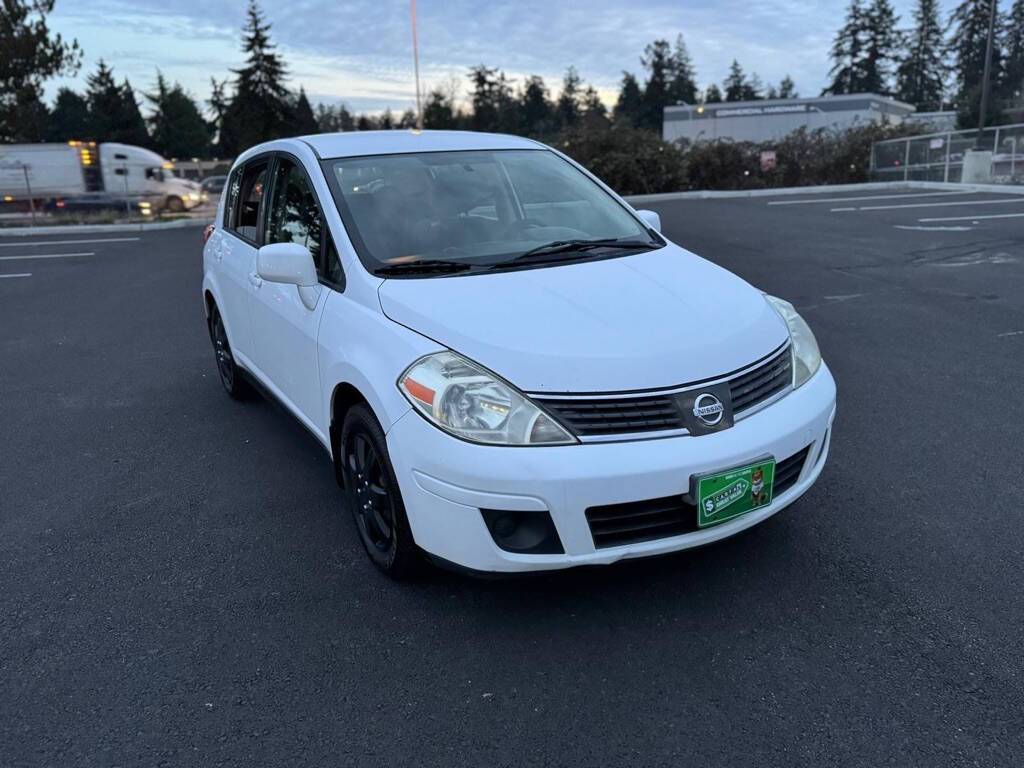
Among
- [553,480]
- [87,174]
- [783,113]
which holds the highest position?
[783,113]

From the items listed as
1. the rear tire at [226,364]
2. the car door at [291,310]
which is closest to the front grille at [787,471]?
the car door at [291,310]

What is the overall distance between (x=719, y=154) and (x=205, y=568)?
2647cm

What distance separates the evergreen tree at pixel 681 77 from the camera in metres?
109

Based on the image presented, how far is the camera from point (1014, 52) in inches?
3174

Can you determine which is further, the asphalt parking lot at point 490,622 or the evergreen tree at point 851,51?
the evergreen tree at point 851,51

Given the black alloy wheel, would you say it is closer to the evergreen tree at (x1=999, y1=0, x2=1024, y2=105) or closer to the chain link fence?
the chain link fence

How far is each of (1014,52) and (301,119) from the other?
69.5 metres

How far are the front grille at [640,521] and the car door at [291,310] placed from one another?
1.53 metres

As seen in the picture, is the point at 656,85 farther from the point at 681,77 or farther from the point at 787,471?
the point at 787,471

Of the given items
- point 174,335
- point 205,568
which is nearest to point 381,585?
point 205,568

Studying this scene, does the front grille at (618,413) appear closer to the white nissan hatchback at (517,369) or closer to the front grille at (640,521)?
the white nissan hatchback at (517,369)

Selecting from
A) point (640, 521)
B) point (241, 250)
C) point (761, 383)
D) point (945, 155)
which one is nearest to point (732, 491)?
point (640, 521)

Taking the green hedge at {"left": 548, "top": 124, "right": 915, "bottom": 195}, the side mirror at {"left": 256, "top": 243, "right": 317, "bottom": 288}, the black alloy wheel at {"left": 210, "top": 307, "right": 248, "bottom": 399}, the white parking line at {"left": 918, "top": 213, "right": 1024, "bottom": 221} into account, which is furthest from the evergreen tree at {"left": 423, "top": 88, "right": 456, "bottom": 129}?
the side mirror at {"left": 256, "top": 243, "right": 317, "bottom": 288}

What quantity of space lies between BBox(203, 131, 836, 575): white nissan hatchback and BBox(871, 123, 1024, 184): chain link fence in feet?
66.8
